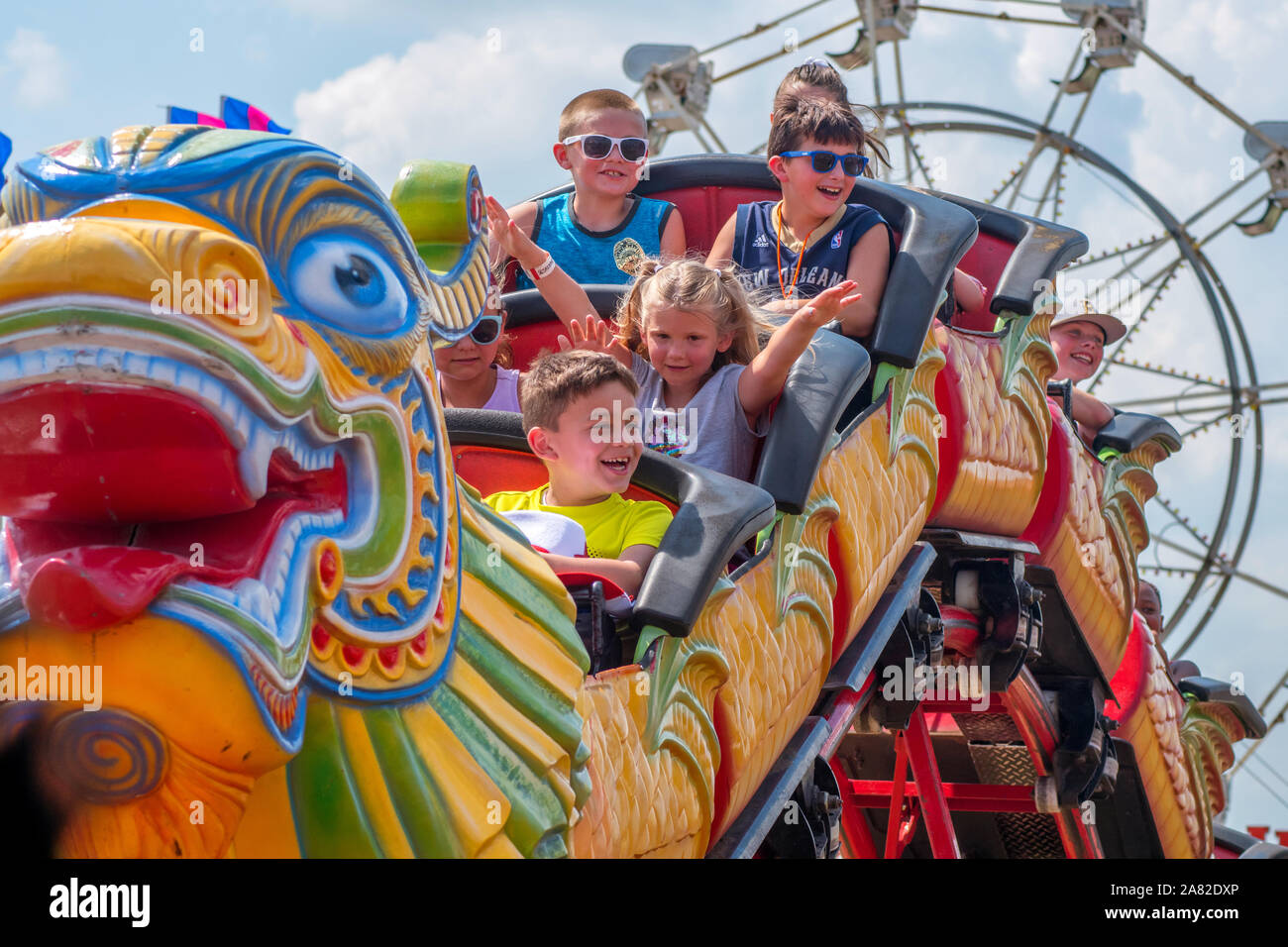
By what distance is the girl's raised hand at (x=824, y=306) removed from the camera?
8.91 feet

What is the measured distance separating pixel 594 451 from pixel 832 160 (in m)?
1.46

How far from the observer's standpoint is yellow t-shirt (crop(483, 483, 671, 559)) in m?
2.34

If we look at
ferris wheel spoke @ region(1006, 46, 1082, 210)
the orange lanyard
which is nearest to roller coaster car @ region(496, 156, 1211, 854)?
the orange lanyard

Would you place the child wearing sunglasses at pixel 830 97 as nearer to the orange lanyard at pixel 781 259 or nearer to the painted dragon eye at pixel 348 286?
the orange lanyard at pixel 781 259

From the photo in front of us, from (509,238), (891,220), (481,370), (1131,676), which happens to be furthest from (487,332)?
(1131,676)

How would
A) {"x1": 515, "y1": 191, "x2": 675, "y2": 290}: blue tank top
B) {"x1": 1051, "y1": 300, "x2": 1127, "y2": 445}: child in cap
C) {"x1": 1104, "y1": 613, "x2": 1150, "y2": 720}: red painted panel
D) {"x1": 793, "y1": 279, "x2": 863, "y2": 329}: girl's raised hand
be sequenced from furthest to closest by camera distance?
{"x1": 1051, "y1": 300, "x2": 1127, "y2": 445}: child in cap < {"x1": 1104, "y1": 613, "x2": 1150, "y2": 720}: red painted panel < {"x1": 515, "y1": 191, "x2": 675, "y2": 290}: blue tank top < {"x1": 793, "y1": 279, "x2": 863, "y2": 329}: girl's raised hand

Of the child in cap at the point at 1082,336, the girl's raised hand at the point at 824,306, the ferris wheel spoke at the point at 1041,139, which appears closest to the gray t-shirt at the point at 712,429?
the girl's raised hand at the point at 824,306

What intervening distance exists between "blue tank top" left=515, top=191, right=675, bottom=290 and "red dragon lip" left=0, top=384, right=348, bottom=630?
250 centimetres

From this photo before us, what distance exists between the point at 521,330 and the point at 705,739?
1.36 metres

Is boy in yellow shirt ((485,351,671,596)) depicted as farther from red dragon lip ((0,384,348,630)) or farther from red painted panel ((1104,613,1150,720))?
red painted panel ((1104,613,1150,720))

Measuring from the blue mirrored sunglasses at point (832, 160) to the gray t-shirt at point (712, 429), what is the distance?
755mm

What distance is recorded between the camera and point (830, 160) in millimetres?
3512

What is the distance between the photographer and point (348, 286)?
5.18 feet
